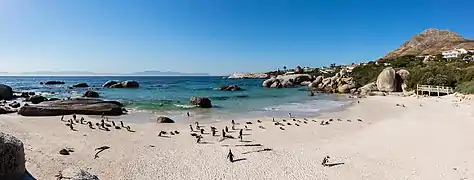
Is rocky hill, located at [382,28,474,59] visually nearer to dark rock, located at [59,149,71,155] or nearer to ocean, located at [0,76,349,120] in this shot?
ocean, located at [0,76,349,120]

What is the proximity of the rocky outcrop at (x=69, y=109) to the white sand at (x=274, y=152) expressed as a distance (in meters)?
4.58

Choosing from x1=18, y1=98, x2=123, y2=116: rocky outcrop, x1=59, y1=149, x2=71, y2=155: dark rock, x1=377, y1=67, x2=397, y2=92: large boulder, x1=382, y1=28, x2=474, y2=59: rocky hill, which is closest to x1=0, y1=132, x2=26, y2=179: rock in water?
x1=59, y1=149, x2=71, y2=155: dark rock

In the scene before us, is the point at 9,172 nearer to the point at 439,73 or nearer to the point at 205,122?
the point at 205,122

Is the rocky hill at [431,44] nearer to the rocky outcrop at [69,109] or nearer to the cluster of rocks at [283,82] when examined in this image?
the cluster of rocks at [283,82]

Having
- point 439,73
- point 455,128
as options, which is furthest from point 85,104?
point 439,73

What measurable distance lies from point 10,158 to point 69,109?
21.8m

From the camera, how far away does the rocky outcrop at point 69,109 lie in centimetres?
2736

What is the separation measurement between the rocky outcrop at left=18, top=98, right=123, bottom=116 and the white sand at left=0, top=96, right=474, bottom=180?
15.0ft

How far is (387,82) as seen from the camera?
2156 inches

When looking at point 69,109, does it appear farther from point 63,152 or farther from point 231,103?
point 231,103

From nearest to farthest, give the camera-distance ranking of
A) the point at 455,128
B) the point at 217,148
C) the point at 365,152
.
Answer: the point at 365,152
the point at 217,148
the point at 455,128

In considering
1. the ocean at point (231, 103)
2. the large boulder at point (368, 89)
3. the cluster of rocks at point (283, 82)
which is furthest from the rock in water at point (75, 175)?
the cluster of rocks at point (283, 82)

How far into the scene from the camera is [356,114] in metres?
29.4

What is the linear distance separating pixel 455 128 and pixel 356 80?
4940 cm
